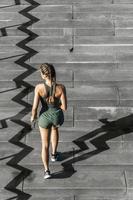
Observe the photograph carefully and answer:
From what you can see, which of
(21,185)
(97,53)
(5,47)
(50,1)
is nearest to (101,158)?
(21,185)

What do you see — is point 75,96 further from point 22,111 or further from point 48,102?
point 48,102

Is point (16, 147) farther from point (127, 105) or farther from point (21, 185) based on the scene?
point (127, 105)

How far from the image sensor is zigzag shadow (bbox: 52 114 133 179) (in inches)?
368

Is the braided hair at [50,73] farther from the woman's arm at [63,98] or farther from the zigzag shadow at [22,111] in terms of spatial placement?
the zigzag shadow at [22,111]

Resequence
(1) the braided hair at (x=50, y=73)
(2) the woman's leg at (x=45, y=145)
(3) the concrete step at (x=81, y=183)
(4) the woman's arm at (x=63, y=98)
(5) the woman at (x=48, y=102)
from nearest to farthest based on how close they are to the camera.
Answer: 1. (1) the braided hair at (x=50, y=73)
2. (5) the woman at (x=48, y=102)
3. (4) the woman's arm at (x=63, y=98)
4. (2) the woman's leg at (x=45, y=145)
5. (3) the concrete step at (x=81, y=183)

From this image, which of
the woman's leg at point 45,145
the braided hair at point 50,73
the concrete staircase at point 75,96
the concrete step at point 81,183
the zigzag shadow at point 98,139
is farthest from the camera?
the zigzag shadow at point 98,139

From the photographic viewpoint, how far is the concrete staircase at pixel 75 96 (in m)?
9.08

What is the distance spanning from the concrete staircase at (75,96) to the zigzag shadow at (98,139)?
0.06ft

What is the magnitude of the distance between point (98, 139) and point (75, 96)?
1.34m

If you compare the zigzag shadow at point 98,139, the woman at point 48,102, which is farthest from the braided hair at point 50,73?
the zigzag shadow at point 98,139

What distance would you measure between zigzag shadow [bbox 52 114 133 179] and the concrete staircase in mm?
18

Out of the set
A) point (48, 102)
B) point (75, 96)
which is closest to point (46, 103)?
point (48, 102)

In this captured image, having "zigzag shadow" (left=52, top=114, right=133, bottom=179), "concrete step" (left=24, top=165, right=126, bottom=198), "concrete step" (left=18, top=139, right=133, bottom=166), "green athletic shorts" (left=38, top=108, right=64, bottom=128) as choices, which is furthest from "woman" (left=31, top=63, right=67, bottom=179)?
"concrete step" (left=18, top=139, right=133, bottom=166)

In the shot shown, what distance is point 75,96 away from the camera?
1098 centimetres
